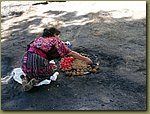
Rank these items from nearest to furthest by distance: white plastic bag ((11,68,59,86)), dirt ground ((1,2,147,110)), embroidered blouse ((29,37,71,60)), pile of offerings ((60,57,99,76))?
dirt ground ((1,2,147,110)), embroidered blouse ((29,37,71,60)), white plastic bag ((11,68,59,86)), pile of offerings ((60,57,99,76))

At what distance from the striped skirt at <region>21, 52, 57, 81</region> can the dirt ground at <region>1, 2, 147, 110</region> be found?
5.0 inches

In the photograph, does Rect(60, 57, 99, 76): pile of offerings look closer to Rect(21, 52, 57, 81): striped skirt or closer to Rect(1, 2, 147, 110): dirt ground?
Rect(1, 2, 147, 110): dirt ground

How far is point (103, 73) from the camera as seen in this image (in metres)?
3.69

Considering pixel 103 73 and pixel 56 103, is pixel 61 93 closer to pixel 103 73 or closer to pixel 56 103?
pixel 56 103

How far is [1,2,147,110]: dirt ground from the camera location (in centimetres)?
330

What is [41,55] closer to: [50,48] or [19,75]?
[50,48]

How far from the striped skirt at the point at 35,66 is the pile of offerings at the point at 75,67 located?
0.27 meters

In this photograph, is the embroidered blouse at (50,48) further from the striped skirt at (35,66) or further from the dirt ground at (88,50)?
the dirt ground at (88,50)

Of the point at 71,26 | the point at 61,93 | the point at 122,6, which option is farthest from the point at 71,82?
the point at 122,6

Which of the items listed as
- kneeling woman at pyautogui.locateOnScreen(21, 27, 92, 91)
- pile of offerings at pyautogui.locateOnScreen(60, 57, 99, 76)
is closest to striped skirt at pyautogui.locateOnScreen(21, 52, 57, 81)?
kneeling woman at pyautogui.locateOnScreen(21, 27, 92, 91)

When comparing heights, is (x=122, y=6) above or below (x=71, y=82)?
above

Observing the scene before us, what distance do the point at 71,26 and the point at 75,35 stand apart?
32 cm

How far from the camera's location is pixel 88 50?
4168mm

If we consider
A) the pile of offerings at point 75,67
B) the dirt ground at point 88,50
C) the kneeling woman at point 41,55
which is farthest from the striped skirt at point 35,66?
the pile of offerings at point 75,67
